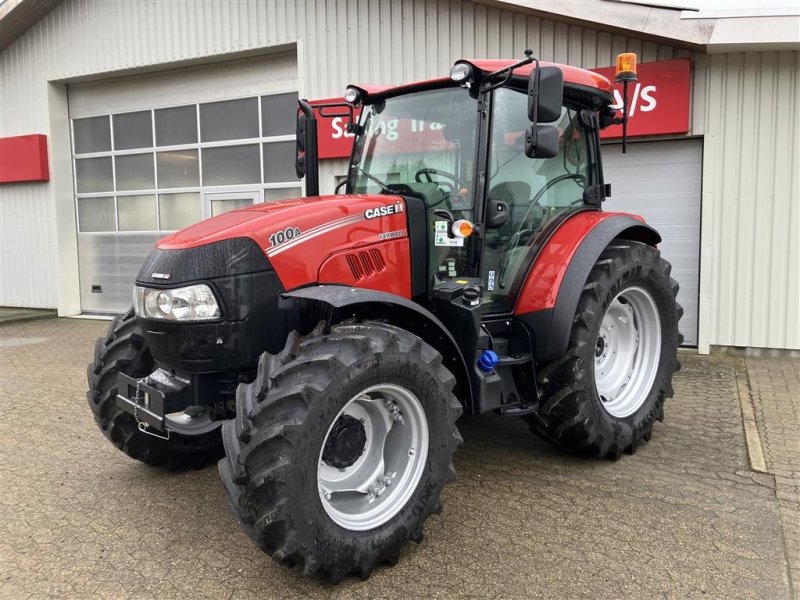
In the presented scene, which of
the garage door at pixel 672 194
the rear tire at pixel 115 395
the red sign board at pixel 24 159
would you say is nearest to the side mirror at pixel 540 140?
the rear tire at pixel 115 395

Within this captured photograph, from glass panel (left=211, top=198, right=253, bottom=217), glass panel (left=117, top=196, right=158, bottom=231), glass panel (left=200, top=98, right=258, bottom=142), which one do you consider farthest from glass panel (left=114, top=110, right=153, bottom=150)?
glass panel (left=211, top=198, right=253, bottom=217)

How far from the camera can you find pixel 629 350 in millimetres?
4512

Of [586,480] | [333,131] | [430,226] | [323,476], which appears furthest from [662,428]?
[333,131]

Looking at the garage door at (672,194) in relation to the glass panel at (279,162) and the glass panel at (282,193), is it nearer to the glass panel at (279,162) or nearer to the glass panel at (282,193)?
the glass panel at (282,193)

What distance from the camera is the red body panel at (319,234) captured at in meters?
3.03

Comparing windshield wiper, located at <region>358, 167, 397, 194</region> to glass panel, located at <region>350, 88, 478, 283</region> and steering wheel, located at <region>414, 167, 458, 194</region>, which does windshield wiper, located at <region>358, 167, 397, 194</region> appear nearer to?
glass panel, located at <region>350, 88, 478, 283</region>

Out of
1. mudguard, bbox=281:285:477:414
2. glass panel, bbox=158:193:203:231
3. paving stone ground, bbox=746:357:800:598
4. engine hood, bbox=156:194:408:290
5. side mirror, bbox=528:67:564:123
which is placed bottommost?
paving stone ground, bbox=746:357:800:598

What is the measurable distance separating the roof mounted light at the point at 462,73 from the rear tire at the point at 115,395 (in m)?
2.18

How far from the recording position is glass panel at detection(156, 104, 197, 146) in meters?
10.3

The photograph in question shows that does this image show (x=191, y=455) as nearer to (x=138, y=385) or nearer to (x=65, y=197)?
(x=138, y=385)

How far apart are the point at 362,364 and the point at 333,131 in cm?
641

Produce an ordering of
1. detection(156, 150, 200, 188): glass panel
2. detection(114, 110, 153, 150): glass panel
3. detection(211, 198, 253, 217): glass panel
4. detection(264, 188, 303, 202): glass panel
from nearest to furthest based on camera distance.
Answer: detection(264, 188, 303, 202): glass panel < detection(211, 198, 253, 217): glass panel < detection(156, 150, 200, 188): glass panel < detection(114, 110, 153, 150): glass panel

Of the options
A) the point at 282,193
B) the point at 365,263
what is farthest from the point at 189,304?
the point at 282,193

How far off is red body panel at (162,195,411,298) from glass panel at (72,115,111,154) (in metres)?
9.10
